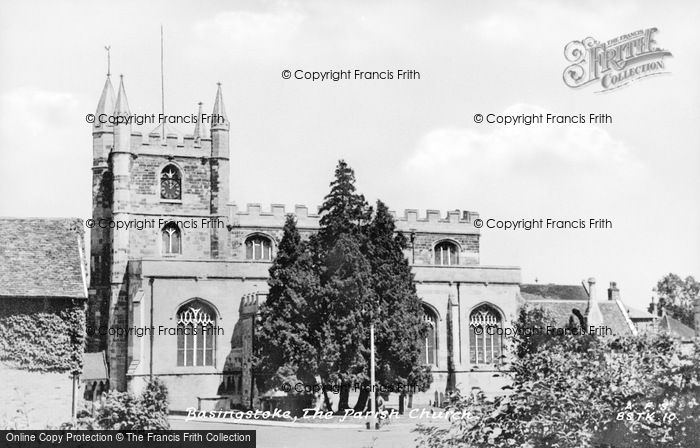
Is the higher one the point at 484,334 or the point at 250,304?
the point at 250,304

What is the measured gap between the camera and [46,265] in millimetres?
25125

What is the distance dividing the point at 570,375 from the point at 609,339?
1.19 meters

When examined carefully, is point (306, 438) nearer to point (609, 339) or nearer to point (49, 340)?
point (49, 340)

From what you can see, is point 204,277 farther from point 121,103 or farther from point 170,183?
point 121,103

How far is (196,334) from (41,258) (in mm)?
23381

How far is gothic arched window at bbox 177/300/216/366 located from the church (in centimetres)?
5

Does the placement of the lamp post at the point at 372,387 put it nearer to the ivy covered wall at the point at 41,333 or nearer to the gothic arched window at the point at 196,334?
the gothic arched window at the point at 196,334

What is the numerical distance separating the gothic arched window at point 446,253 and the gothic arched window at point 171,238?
584 inches

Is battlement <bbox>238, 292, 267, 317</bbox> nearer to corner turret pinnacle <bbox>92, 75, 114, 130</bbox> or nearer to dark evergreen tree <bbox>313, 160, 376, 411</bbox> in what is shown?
dark evergreen tree <bbox>313, 160, 376, 411</bbox>

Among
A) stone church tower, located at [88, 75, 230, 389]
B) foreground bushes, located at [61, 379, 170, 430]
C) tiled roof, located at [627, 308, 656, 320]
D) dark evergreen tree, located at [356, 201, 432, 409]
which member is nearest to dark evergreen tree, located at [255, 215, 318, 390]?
dark evergreen tree, located at [356, 201, 432, 409]

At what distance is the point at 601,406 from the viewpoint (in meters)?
16.2

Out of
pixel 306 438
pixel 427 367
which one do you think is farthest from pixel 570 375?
pixel 427 367

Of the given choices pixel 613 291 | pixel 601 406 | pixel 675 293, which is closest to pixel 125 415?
pixel 601 406

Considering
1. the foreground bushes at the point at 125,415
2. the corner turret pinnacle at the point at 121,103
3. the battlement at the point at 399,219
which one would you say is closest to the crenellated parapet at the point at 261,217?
the battlement at the point at 399,219
